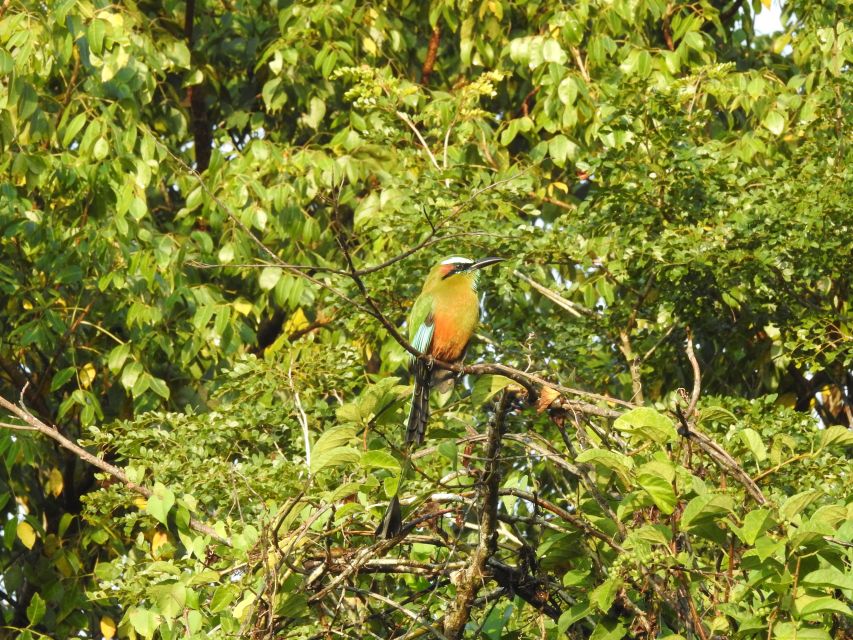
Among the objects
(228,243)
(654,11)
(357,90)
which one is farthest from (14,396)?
(654,11)

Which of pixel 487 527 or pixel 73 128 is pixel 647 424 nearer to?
pixel 487 527

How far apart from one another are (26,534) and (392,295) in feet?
7.40

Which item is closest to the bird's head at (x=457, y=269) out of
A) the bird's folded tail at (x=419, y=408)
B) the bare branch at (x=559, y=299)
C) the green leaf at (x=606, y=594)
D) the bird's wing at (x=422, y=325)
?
the bird's wing at (x=422, y=325)

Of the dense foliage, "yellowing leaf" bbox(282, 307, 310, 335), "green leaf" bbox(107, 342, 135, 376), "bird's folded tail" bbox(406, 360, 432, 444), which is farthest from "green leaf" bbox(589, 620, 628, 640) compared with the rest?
"yellowing leaf" bbox(282, 307, 310, 335)

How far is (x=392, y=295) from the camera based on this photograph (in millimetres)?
5926

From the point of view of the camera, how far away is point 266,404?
535 centimetres

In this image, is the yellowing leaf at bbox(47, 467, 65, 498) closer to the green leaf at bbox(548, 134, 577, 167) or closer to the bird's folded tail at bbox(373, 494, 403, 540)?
the green leaf at bbox(548, 134, 577, 167)

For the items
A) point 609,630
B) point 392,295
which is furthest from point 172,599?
point 392,295

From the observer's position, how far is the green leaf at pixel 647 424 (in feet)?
9.04

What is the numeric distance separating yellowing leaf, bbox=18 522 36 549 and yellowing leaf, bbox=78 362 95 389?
2.51 feet

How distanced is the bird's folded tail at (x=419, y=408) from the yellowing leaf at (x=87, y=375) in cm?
280

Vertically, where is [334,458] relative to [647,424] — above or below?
below

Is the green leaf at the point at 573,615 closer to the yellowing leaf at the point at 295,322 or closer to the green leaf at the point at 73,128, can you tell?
the green leaf at the point at 73,128

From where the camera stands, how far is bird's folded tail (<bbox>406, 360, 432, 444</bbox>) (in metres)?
3.81
